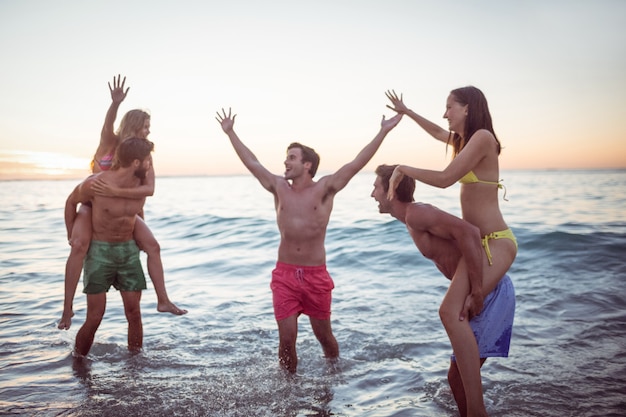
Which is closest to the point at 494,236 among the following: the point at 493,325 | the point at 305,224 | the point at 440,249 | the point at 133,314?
the point at 440,249

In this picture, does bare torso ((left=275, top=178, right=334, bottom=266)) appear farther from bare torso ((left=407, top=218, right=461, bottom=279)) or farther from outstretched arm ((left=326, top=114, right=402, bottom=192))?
bare torso ((left=407, top=218, right=461, bottom=279))

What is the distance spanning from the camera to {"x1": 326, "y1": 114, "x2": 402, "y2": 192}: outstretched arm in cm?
556

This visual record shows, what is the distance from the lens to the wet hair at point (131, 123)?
5746 mm

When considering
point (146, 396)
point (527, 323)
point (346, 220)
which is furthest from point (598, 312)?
point (346, 220)

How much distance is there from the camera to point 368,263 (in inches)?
551

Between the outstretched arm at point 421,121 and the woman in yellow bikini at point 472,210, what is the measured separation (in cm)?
89

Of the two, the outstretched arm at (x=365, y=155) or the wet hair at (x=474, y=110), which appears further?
the outstretched arm at (x=365, y=155)

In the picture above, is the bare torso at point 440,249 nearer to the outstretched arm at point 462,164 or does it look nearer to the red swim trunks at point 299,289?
the outstretched arm at point 462,164

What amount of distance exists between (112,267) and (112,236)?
1.15ft

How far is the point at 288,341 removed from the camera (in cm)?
572

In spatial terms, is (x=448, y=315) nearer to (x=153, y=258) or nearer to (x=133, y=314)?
(x=153, y=258)

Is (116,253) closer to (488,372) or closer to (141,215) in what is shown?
(141,215)

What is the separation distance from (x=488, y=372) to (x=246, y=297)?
17.5 feet

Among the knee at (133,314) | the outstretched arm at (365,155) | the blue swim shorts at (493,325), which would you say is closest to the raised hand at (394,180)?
the blue swim shorts at (493,325)
